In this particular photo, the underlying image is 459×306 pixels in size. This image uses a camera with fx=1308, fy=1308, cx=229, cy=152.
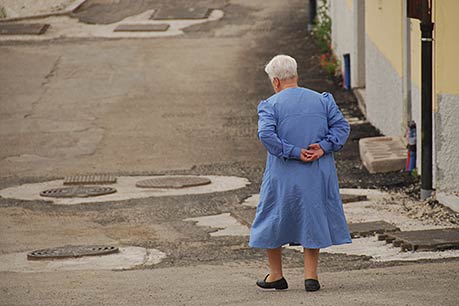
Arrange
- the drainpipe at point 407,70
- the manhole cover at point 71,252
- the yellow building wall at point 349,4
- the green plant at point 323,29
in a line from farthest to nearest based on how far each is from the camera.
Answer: the green plant at point 323,29, the yellow building wall at point 349,4, the drainpipe at point 407,70, the manhole cover at point 71,252

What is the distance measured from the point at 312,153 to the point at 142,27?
20.3 metres

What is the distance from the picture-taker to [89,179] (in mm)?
16172

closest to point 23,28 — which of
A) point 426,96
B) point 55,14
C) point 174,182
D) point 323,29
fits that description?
point 55,14

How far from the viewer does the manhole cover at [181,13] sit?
2953 centimetres

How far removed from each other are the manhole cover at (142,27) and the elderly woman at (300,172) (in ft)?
64.8

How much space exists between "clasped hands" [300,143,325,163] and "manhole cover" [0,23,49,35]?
20.3m

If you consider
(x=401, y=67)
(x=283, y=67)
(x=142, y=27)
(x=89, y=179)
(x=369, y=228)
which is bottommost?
(x=142, y=27)

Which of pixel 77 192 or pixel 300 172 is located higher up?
pixel 300 172

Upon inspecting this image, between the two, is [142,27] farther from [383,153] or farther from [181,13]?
[383,153]

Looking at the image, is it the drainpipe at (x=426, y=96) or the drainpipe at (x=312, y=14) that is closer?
the drainpipe at (x=426, y=96)

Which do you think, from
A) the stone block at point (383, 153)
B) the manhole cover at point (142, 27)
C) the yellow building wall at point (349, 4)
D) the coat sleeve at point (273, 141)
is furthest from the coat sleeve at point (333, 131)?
the manhole cover at point (142, 27)

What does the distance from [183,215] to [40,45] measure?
13.7 metres

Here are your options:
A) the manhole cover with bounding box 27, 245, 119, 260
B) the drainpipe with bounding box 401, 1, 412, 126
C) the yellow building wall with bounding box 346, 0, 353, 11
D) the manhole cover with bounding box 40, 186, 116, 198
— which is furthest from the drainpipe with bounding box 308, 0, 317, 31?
the manhole cover with bounding box 27, 245, 119, 260

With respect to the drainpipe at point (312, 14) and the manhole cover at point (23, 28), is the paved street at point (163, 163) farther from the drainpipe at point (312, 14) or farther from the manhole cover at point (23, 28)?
the drainpipe at point (312, 14)
